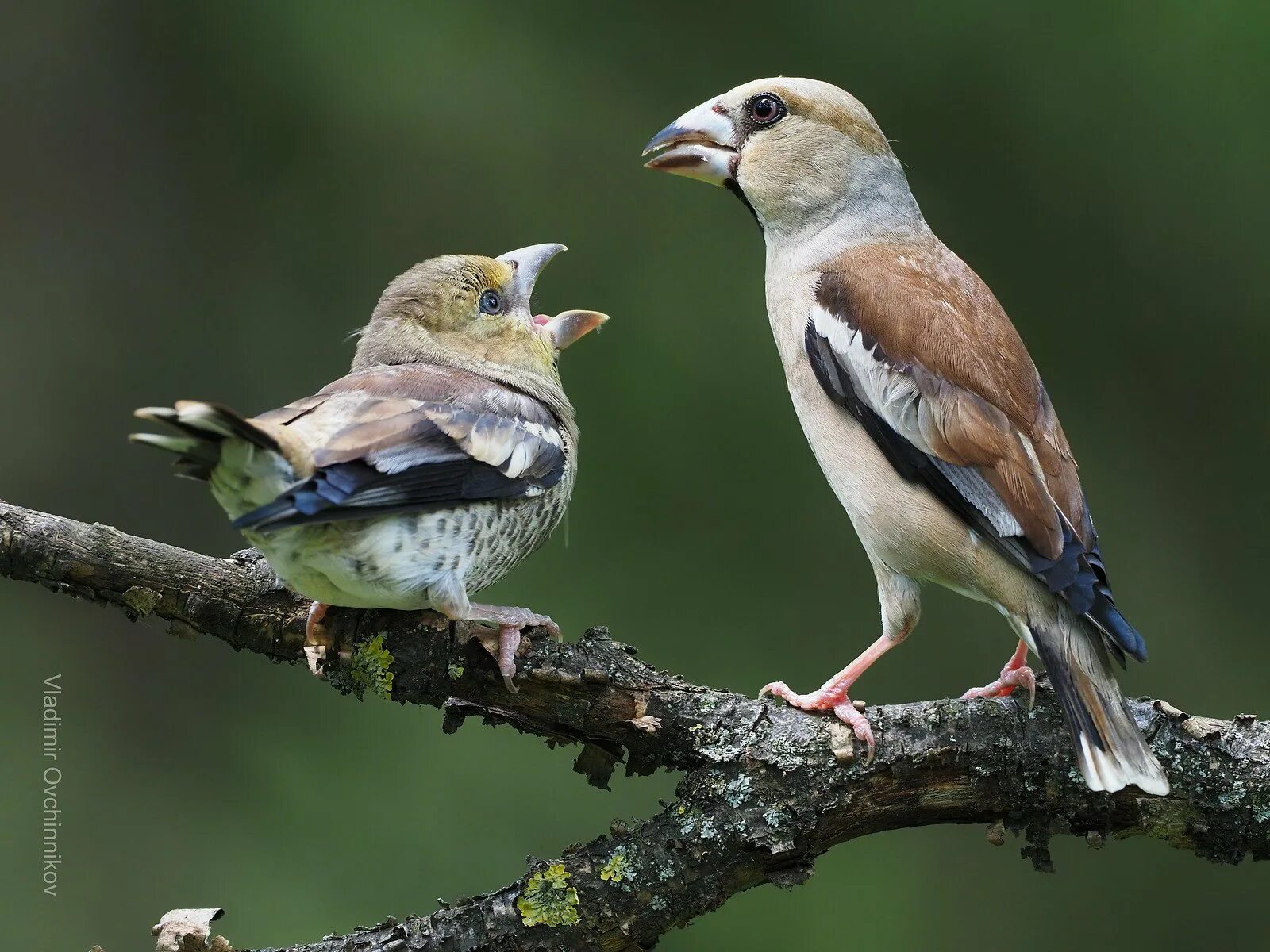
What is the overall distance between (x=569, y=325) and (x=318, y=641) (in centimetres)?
114

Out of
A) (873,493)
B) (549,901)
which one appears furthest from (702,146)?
(549,901)

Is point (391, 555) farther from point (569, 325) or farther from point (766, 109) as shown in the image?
point (766, 109)

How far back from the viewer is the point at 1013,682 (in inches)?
112

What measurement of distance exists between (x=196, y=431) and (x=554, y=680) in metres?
0.77

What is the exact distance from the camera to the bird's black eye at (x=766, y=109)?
3396 mm

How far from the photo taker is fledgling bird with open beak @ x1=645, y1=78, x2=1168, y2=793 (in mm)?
2609

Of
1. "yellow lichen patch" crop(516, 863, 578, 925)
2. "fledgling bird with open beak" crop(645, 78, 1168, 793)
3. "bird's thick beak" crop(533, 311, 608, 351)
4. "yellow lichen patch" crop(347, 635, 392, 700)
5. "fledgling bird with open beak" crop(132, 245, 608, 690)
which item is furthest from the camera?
"bird's thick beak" crop(533, 311, 608, 351)

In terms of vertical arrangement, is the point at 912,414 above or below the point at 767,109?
below

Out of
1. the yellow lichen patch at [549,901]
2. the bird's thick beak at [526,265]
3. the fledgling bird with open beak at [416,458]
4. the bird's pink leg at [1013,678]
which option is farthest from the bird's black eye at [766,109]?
the yellow lichen patch at [549,901]

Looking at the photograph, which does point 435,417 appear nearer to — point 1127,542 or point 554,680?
point 554,680

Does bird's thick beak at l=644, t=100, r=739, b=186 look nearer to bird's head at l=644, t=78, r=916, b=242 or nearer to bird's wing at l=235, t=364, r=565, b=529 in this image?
bird's head at l=644, t=78, r=916, b=242

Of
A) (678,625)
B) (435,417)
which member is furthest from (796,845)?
(678,625)

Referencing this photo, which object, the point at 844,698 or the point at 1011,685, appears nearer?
the point at 844,698

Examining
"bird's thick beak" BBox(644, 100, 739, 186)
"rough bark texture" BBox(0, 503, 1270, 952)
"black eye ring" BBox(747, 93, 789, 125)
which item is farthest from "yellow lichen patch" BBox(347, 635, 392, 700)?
"black eye ring" BBox(747, 93, 789, 125)
